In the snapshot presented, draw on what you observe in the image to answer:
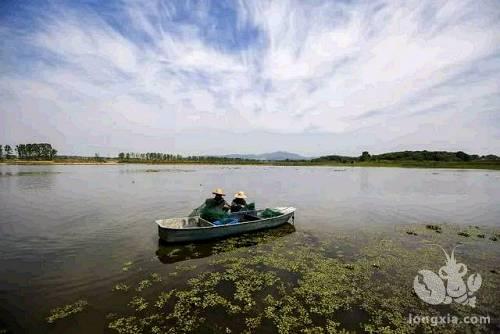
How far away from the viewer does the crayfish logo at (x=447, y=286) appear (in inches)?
358

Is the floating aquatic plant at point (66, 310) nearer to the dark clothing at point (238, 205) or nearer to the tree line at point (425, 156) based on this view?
the dark clothing at point (238, 205)

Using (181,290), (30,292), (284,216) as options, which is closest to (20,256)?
(30,292)

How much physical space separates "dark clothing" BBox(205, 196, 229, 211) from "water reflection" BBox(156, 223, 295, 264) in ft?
6.79

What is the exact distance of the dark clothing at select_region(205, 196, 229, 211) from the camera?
635 inches

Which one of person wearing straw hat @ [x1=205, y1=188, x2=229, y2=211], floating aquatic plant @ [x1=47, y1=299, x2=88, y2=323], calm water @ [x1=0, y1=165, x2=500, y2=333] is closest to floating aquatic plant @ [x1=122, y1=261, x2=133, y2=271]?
calm water @ [x1=0, y1=165, x2=500, y2=333]

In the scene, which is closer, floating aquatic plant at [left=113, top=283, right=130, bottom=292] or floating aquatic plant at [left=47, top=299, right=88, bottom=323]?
floating aquatic plant at [left=47, top=299, right=88, bottom=323]

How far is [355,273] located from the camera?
1099cm

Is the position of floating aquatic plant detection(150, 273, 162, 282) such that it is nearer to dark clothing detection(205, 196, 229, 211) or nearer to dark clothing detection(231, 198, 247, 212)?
dark clothing detection(205, 196, 229, 211)

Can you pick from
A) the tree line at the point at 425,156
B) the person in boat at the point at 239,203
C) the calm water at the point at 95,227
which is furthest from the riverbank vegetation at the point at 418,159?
the person in boat at the point at 239,203

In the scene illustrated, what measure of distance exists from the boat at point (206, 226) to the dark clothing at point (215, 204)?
816mm

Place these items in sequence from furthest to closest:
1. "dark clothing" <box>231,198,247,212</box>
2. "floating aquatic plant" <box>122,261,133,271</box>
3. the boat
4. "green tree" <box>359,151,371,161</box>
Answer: "green tree" <box>359,151,371,161</box> → "dark clothing" <box>231,198,247,212</box> → the boat → "floating aquatic plant" <box>122,261,133,271</box>

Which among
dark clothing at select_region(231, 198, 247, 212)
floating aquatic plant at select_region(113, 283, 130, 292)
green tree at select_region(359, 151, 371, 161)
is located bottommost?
floating aquatic plant at select_region(113, 283, 130, 292)

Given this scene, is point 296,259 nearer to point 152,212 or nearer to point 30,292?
point 30,292

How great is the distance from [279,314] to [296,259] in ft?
15.4
